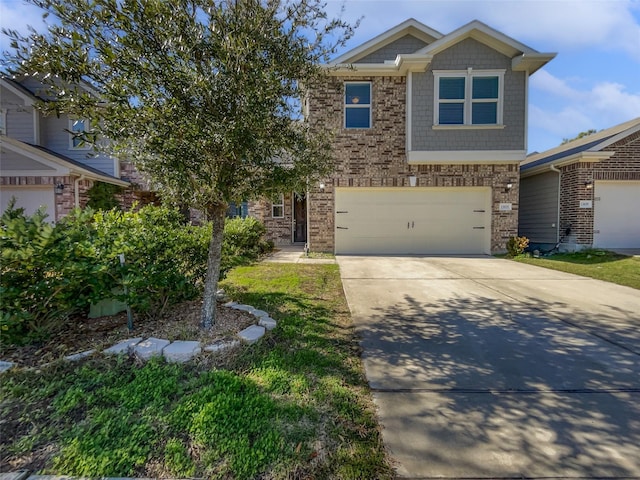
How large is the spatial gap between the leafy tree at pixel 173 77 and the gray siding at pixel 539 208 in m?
12.6

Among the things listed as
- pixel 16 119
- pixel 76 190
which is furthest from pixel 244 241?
pixel 16 119

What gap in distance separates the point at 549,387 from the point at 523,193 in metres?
13.5

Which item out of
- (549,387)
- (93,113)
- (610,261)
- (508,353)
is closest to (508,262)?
(610,261)

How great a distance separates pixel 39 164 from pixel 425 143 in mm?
12228

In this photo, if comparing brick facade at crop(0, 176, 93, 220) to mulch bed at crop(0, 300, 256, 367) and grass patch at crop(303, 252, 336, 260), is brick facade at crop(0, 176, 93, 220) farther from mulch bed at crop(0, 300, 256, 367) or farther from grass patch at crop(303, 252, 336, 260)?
mulch bed at crop(0, 300, 256, 367)

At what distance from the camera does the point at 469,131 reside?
34.4 feet

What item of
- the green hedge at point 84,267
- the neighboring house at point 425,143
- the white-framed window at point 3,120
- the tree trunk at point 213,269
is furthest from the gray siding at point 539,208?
the white-framed window at point 3,120

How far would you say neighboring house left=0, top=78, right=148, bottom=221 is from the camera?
10.1 m

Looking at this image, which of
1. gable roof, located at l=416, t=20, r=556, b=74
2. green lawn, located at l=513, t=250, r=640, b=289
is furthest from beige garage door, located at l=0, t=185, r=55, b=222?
green lawn, located at l=513, t=250, r=640, b=289

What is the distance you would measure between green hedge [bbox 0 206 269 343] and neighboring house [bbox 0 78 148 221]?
274 inches

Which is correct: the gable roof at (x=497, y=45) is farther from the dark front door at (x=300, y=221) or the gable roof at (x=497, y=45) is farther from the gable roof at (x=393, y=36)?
the dark front door at (x=300, y=221)

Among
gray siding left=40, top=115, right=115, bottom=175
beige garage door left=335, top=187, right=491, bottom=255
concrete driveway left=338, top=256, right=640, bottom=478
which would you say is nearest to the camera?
concrete driveway left=338, top=256, right=640, bottom=478

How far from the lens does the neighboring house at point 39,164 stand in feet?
33.1

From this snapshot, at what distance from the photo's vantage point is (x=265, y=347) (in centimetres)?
341
